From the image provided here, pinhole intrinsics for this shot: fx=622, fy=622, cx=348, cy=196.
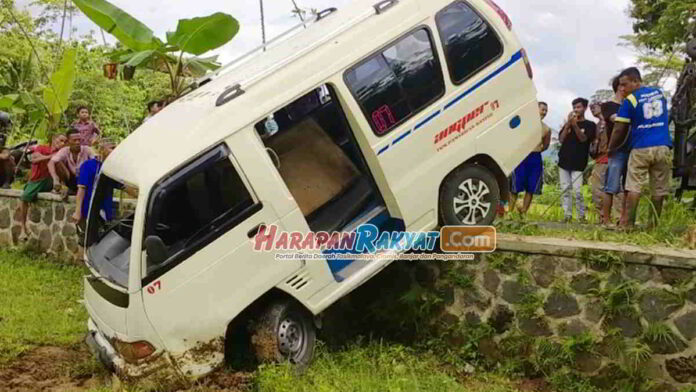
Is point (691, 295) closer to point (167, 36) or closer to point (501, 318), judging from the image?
point (501, 318)

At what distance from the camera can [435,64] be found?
237 inches

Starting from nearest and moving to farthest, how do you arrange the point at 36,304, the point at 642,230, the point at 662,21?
the point at 642,230, the point at 36,304, the point at 662,21

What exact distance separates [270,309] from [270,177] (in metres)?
1.17

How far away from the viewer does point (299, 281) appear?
549 centimetres

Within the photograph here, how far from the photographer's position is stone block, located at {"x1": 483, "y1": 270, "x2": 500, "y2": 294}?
6.19 metres

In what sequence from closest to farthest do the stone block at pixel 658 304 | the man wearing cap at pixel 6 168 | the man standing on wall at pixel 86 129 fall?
the stone block at pixel 658 304 → the man standing on wall at pixel 86 129 → the man wearing cap at pixel 6 168

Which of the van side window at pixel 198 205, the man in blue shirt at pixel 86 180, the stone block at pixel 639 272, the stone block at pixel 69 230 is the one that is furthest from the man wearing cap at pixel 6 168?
the stone block at pixel 639 272

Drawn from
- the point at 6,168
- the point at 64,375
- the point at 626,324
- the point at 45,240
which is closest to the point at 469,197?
the point at 626,324

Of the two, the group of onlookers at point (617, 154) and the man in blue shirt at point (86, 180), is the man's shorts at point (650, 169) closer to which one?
the group of onlookers at point (617, 154)

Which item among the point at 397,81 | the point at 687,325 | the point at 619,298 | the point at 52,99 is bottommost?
the point at 687,325

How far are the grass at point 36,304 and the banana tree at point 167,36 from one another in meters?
3.18

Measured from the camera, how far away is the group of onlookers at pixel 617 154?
6.47m

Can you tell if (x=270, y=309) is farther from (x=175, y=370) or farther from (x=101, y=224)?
(x=101, y=224)

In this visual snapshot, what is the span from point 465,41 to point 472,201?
1590 millimetres
